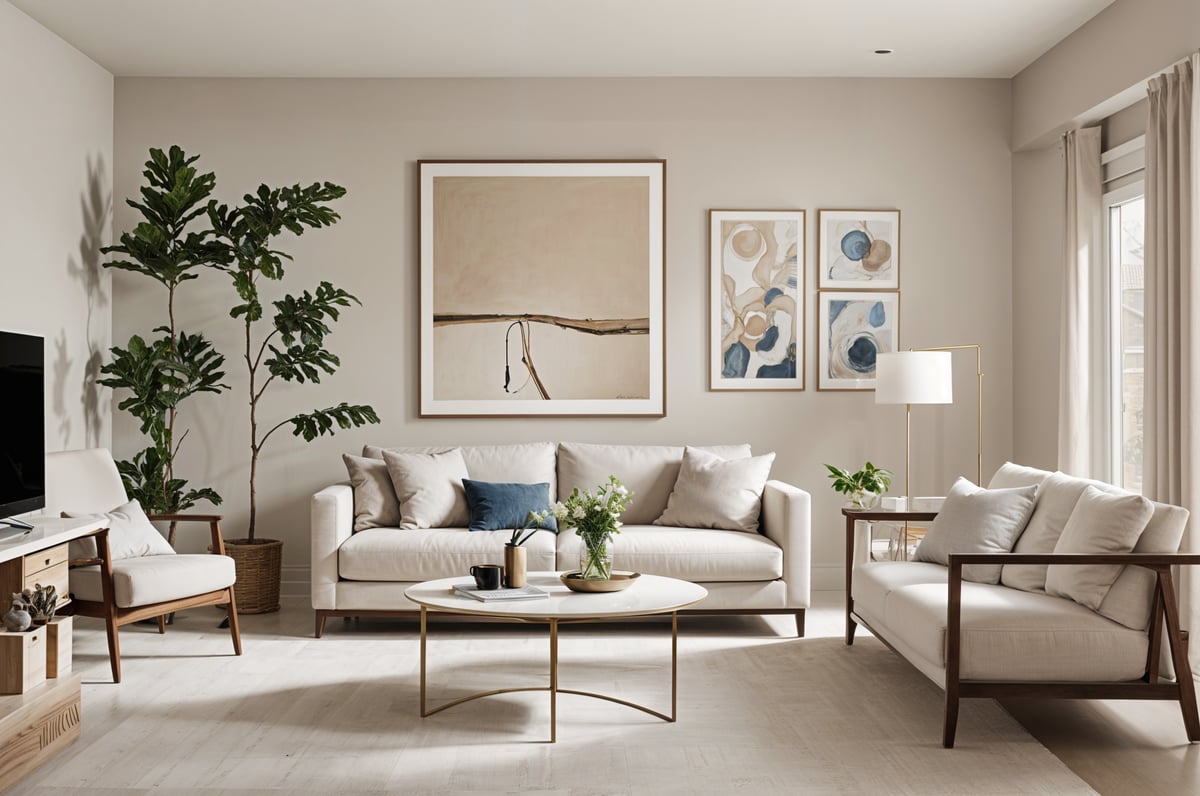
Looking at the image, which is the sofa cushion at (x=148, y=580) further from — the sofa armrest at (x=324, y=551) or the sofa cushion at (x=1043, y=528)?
the sofa cushion at (x=1043, y=528)

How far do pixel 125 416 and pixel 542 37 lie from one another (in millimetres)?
3195

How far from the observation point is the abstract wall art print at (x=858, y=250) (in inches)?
239

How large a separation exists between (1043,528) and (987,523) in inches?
9.0

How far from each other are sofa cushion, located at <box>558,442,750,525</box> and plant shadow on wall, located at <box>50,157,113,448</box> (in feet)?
8.37

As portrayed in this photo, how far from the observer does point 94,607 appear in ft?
14.0

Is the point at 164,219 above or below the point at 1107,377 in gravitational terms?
above

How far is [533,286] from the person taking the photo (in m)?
6.00

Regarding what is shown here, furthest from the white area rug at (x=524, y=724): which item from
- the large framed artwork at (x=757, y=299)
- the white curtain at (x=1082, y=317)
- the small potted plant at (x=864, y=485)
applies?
the large framed artwork at (x=757, y=299)

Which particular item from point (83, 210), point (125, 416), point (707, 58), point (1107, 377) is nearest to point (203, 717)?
point (125, 416)

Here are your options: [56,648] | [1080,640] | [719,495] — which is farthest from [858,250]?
[56,648]

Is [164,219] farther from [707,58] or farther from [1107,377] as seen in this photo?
[1107,377]

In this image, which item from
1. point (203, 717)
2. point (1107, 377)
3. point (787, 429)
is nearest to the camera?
point (203, 717)

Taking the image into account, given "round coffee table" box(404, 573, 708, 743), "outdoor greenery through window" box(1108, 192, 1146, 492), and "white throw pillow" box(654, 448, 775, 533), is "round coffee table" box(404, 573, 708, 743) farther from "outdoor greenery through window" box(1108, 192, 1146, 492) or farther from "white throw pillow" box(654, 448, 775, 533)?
"outdoor greenery through window" box(1108, 192, 1146, 492)

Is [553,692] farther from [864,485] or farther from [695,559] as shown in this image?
[864,485]
